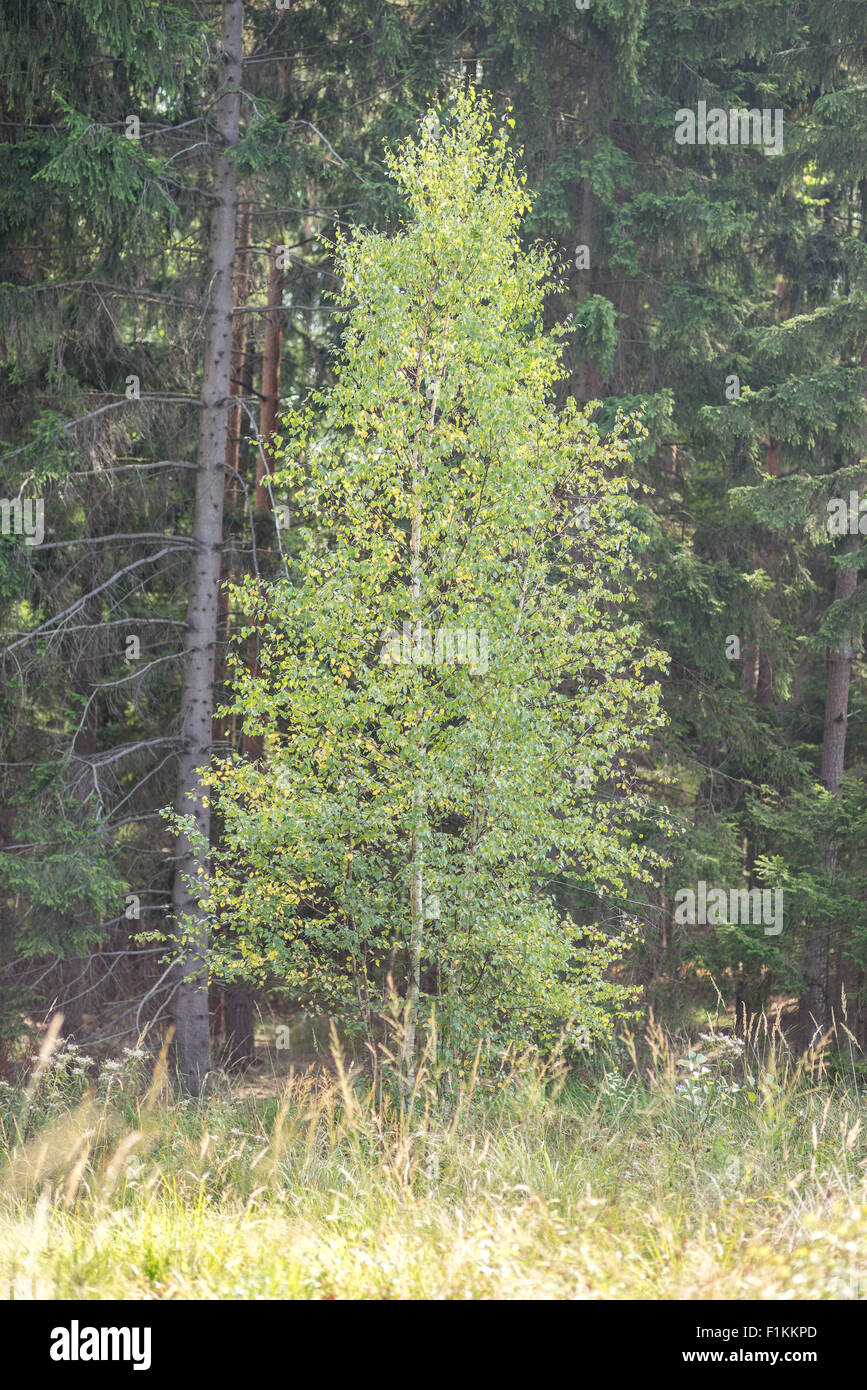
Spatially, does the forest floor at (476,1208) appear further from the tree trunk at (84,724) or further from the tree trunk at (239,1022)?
the tree trunk at (239,1022)

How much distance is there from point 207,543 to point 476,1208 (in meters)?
7.48

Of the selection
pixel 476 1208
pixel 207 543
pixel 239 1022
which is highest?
pixel 207 543

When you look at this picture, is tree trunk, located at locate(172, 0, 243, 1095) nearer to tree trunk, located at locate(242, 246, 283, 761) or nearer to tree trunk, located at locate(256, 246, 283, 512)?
tree trunk, located at locate(242, 246, 283, 761)

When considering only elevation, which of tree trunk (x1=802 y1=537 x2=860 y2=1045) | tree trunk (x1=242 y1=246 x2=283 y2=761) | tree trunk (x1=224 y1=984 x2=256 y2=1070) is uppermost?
tree trunk (x1=242 y1=246 x2=283 y2=761)

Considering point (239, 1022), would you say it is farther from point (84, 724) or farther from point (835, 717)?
point (835, 717)

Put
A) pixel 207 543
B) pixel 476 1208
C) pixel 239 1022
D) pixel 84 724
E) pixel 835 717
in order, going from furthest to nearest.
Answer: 1. pixel 239 1022
2. pixel 835 717
3. pixel 84 724
4. pixel 207 543
5. pixel 476 1208

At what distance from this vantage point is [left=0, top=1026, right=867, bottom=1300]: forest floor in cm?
352

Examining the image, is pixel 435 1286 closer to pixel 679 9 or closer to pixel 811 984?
pixel 811 984

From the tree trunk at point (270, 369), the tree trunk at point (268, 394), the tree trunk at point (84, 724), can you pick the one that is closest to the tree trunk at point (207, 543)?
the tree trunk at point (84, 724)

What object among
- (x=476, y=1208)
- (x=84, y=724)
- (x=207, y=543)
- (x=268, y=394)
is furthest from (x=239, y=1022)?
(x=476, y=1208)

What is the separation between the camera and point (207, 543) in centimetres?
1054

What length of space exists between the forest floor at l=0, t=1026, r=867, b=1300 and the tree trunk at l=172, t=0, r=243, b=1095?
11.8 ft

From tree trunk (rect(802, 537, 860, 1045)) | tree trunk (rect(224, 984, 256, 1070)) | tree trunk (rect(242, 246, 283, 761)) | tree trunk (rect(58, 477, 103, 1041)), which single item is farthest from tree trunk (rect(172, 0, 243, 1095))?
tree trunk (rect(802, 537, 860, 1045))
